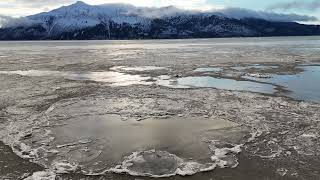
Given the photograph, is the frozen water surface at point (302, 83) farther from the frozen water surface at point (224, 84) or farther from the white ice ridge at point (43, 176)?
the white ice ridge at point (43, 176)

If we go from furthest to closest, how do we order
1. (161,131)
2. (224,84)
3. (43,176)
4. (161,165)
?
(224,84), (161,131), (161,165), (43,176)

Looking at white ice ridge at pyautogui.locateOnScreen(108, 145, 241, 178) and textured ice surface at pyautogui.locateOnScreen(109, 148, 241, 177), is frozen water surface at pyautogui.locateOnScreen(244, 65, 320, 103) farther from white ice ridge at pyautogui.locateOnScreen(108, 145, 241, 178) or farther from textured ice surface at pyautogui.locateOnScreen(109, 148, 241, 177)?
textured ice surface at pyautogui.locateOnScreen(109, 148, 241, 177)

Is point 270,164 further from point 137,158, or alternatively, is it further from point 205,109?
point 205,109

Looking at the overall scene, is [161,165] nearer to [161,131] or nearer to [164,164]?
[164,164]

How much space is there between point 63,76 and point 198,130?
1817 cm

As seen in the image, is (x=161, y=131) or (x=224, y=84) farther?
(x=224, y=84)

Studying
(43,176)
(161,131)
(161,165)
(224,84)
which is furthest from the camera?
(224,84)

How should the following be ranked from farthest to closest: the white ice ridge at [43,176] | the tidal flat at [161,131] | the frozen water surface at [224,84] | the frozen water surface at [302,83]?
the frozen water surface at [224,84] → the frozen water surface at [302,83] → the tidal flat at [161,131] → the white ice ridge at [43,176]

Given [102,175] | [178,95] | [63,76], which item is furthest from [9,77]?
[102,175]

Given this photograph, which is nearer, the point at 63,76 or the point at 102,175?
the point at 102,175

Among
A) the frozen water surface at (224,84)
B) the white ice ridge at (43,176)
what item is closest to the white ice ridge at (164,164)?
the white ice ridge at (43,176)

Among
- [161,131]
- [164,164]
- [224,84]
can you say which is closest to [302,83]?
[224,84]

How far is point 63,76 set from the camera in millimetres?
29188

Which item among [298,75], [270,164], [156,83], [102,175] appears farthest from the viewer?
[298,75]
